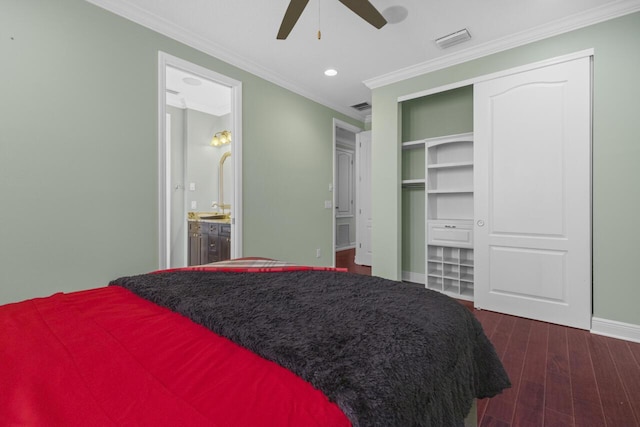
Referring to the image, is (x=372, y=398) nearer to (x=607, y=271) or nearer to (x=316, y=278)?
(x=316, y=278)

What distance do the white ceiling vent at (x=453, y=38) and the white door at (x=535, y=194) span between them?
0.49 meters

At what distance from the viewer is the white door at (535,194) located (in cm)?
257

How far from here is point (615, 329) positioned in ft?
7.94

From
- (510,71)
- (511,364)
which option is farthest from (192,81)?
(511,364)

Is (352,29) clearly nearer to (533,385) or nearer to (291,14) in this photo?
(291,14)

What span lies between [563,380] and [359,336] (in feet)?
5.92

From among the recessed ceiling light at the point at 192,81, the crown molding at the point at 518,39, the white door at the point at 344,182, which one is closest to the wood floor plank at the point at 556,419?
the crown molding at the point at 518,39

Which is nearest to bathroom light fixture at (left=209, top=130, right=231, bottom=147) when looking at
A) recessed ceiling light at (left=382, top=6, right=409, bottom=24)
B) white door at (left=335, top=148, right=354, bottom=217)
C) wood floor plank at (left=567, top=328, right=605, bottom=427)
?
white door at (left=335, top=148, right=354, bottom=217)

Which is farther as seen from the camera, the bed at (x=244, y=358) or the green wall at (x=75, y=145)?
the green wall at (x=75, y=145)

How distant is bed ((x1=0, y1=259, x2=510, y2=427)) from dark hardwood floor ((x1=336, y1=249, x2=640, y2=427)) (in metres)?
0.56

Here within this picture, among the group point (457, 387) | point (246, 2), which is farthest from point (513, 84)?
point (457, 387)

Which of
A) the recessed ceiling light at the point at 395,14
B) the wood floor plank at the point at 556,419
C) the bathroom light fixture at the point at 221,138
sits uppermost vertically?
the recessed ceiling light at the point at 395,14

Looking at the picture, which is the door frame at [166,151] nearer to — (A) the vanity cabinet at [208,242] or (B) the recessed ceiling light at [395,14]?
(A) the vanity cabinet at [208,242]

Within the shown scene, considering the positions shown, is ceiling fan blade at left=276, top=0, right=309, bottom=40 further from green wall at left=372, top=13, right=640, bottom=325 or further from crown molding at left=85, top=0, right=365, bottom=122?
green wall at left=372, top=13, right=640, bottom=325
